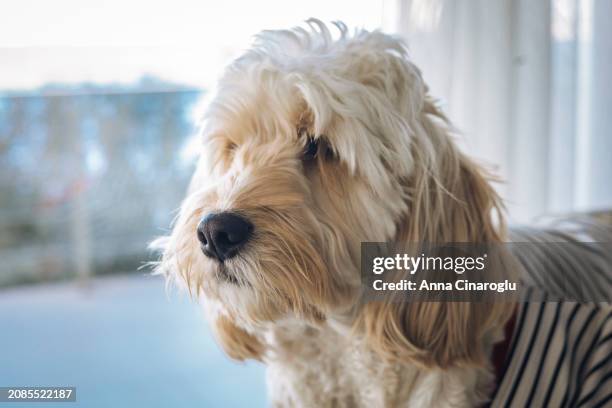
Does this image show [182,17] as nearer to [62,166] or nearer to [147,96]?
[147,96]

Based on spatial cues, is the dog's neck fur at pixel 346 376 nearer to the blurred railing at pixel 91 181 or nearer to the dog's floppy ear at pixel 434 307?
the dog's floppy ear at pixel 434 307

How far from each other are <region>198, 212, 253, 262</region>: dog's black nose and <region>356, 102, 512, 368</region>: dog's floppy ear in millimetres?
245

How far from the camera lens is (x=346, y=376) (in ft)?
3.06

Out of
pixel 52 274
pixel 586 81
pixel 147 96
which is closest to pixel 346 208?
pixel 147 96

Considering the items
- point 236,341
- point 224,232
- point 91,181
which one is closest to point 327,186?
point 224,232

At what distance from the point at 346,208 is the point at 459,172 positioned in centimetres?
21

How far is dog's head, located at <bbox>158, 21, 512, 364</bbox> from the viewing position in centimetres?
77

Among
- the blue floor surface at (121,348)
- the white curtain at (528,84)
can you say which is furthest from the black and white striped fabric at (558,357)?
the blue floor surface at (121,348)

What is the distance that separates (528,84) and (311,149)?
83cm

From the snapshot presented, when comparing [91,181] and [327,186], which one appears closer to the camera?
[327,186]

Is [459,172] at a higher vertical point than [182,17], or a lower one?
lower

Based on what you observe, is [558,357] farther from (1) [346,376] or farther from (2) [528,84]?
(2) [528,84]

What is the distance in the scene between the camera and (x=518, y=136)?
1.47 metres

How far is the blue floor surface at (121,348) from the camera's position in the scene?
126cm
